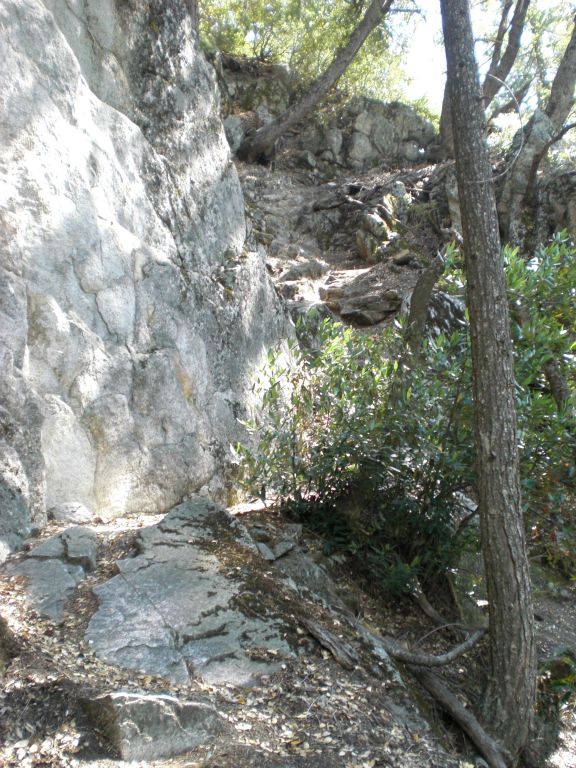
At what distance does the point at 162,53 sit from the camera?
291 inches

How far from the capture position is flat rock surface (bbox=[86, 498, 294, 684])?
3.58 metres

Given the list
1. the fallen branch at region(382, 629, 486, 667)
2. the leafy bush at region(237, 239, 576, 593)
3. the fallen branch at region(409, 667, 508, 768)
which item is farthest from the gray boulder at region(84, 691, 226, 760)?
the leafy bush at region(237, 239, 576, 593)

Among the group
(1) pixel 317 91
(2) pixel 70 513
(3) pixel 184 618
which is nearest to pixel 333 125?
(1) pixel 317 91

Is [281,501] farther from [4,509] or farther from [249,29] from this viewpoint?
[249,29]

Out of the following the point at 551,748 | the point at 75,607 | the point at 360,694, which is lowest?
the point at 551,748

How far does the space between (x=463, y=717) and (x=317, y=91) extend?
45.8 ft

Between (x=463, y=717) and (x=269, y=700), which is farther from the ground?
(x=269, y=700)

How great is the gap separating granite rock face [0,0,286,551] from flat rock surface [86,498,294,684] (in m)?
0.86

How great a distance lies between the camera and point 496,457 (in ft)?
13.6

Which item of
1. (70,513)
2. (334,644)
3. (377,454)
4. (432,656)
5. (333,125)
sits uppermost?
(333,125)

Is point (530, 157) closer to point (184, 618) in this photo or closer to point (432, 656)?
point (432, 656)

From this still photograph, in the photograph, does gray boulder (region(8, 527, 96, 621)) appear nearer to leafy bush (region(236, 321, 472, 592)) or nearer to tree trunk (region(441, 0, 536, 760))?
leafy bush (region(236, 321, 472, 592))

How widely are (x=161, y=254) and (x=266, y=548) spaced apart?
9.85 feet

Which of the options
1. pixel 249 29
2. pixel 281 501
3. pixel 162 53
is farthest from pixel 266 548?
pixel 249 29
